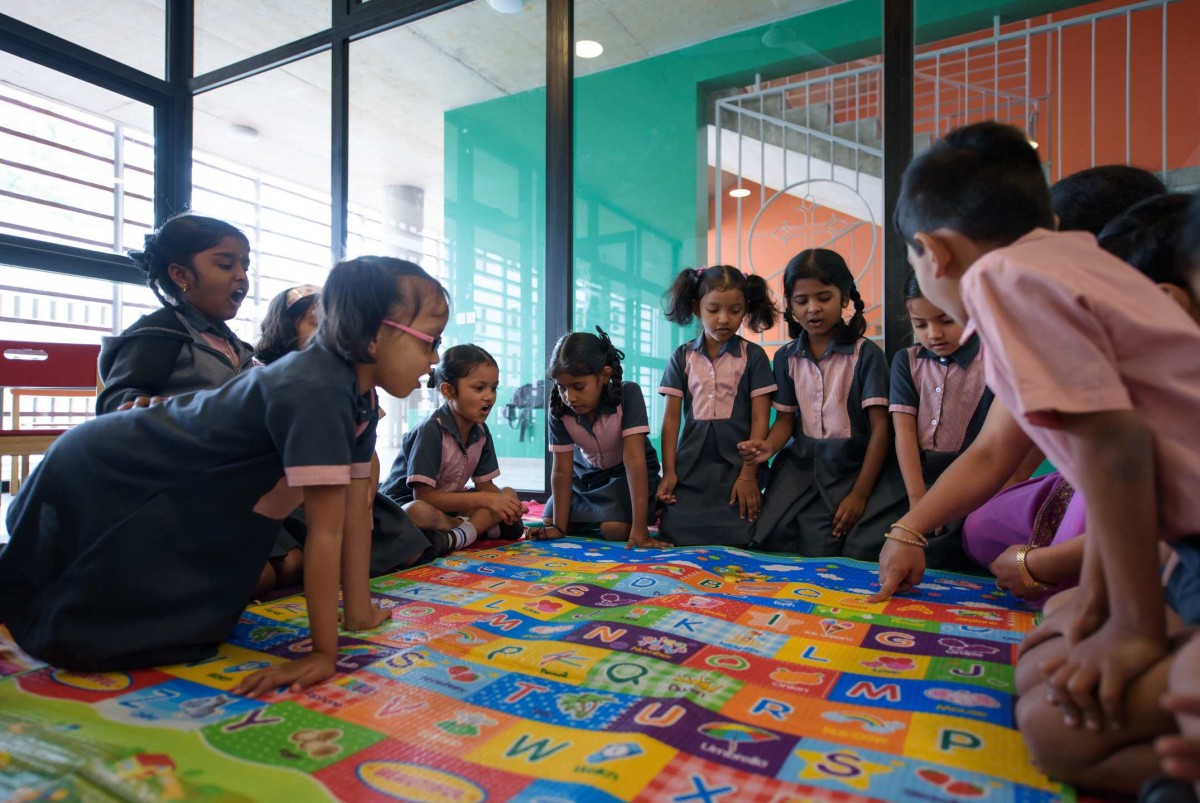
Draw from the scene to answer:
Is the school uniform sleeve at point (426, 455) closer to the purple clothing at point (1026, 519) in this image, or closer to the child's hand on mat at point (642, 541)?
the child's hand on mat at point (642, 541)

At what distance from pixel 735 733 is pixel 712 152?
2496 mm

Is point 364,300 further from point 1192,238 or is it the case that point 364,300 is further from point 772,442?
point 772,442

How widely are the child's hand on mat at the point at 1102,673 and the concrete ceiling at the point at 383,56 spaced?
246 centimetres

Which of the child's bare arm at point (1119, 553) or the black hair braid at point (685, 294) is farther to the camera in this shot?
the black hair braid at point (685, 294)

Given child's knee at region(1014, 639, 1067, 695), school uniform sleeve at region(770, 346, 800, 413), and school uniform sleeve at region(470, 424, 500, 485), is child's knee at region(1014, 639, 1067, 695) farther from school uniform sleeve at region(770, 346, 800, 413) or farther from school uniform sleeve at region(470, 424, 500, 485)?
school uniform sleeve at region(470, 424, 500, 485)

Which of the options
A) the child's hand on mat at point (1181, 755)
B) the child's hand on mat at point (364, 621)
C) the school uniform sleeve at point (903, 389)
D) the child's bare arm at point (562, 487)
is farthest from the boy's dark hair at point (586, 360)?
the child's hand on mat at point (1181, 755)

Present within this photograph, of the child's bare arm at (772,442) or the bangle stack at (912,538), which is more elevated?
the child's bare arm at (772,442)

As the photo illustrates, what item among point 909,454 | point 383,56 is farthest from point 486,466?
point 383,56

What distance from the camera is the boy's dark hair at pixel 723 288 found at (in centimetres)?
227

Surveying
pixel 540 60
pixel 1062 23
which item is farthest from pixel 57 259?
pixel 1062 23

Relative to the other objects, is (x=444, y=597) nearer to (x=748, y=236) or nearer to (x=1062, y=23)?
(x=748, y=236)

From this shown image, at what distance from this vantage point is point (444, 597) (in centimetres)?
151

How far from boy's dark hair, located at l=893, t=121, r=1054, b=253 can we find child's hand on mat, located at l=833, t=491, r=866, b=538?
4.18 ft

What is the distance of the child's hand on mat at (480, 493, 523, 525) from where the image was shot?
2.20m
